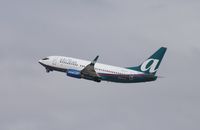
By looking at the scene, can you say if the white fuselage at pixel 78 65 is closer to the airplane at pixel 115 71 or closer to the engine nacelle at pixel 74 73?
the airplane at pixel 115 71

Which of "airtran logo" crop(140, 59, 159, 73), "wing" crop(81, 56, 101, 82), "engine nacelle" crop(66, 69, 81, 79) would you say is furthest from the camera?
"engine nacelle" crop(66, 69, 81, 79)

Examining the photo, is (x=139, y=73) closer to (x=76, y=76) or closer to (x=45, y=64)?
(x=76, y=76)

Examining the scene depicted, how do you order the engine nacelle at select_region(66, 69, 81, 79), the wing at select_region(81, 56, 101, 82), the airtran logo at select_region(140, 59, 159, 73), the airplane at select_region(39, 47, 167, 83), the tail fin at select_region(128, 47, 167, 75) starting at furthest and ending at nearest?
the engine nacelle at select_region(66, 69, 81, 79), the airtran logo at select_region(140, 59, 159, 73), the tail fin at select_region(128, 47, 167, 75), the wing at select_region(81, 56, 101, 82), the airplane at select_region(39, 47, 167, 83)

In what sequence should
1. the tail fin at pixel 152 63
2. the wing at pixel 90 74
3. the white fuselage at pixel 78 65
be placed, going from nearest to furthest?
the wing at pixel 90 74, the tail fin at pixel 152 63, the white fuselage at pixel 78 65

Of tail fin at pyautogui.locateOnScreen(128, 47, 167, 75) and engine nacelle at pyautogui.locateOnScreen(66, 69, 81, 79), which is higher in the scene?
tail fin at pyautogui.locateOnScreen(128, 47, 167, 75)

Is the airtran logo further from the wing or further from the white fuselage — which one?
the wing

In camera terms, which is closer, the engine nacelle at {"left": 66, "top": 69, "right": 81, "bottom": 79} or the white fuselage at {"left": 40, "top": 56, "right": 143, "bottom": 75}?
the white fuselage at {"left": 40, "top": 56, "right": 143, "bottom": 75}

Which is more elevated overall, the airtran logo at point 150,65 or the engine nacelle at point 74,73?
the airtran logo at point 150,65

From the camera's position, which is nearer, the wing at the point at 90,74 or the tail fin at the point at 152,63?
the wing at the point at 90,74

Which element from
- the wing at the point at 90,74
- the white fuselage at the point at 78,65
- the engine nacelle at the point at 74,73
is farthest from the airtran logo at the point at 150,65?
the engine nacelle at the point at 74,73

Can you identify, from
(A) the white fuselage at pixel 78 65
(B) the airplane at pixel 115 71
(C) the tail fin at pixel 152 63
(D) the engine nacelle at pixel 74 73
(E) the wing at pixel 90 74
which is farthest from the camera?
(D) the engine nacelle at pixel 74 73

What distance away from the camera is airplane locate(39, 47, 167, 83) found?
164 metres

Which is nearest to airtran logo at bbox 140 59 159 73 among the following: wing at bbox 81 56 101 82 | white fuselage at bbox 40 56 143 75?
white fuselage at bbox 40 56 143 75

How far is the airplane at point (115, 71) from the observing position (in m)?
164
